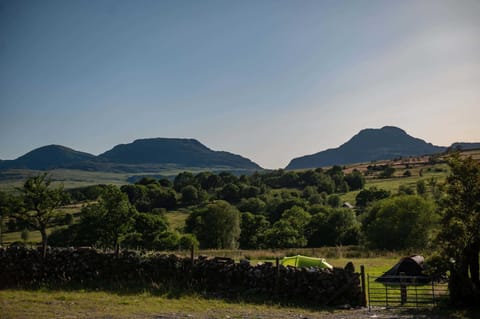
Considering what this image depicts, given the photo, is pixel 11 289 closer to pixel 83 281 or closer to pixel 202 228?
pixel 83 281

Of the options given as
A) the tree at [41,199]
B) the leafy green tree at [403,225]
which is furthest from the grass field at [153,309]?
the leafy green tree at [403,225]

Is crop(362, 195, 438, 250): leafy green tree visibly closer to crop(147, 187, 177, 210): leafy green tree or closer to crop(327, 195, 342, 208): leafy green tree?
crop(327, 195, 342, 208): leafy green tree

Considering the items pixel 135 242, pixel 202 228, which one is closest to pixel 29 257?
pixel 135 242

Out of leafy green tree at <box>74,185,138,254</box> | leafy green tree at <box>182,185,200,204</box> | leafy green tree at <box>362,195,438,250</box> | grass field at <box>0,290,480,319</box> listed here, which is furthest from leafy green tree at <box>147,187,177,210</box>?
grass field at <box>0,290,480,319</box>

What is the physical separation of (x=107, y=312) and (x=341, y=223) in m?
69.2

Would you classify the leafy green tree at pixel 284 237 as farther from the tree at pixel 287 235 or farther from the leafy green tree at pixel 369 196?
the leafy green tree at pixel 369 196

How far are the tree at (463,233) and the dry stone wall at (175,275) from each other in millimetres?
4050

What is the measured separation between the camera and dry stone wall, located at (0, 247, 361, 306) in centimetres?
1958

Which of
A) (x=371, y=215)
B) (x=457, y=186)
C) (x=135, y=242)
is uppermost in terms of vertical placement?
(x=457, y=186)

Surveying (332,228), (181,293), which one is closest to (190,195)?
(332,228)

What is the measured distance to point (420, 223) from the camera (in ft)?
178

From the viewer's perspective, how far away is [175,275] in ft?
71.1

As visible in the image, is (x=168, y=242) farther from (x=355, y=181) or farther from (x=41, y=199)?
(x=355, y=181)

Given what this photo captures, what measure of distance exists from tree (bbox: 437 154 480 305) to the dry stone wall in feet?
13.3
